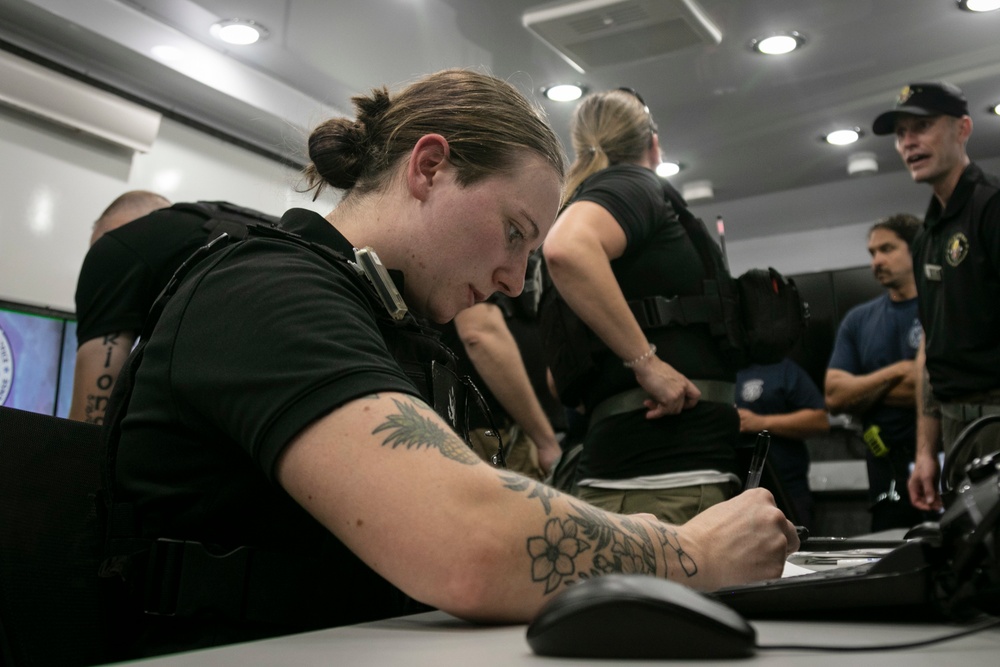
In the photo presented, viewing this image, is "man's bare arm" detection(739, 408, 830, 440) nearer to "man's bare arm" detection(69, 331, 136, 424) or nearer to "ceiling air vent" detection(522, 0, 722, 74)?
"ceiling air vent" detection(522, 0, 722, 74)

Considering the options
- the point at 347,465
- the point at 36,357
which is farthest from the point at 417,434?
the point at 36,357

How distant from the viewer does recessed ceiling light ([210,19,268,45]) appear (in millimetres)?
4035

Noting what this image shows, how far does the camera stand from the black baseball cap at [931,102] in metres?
3.05

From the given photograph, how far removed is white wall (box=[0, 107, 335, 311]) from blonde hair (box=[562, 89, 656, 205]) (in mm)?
1651

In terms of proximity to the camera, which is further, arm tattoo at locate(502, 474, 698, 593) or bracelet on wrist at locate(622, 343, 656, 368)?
bracelet on wrist at locate(622, 343, 656, 368)

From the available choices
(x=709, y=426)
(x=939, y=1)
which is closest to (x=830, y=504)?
(x=939, y=1)

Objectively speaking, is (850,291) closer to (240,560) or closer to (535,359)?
(535,359)

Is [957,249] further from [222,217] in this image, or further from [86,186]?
[86,186]

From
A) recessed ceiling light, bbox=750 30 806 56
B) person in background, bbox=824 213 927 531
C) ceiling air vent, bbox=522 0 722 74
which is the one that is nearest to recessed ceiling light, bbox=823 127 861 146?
person in background, bbox=824 213 927 531

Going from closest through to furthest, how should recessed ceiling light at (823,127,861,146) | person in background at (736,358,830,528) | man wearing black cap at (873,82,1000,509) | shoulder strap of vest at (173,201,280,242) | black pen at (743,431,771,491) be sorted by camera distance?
black pen at (743,431,771,491) < shoulder strap of vest at (173,201,280,242) < man wearing black cap at (873,82,1000,509) < person in background at (736,358,830,528) < recessed ceiling light at (823,127,861,146)

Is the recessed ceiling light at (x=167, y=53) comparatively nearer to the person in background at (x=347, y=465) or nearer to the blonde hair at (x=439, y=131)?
the blonde hair at (x=439, y=131)

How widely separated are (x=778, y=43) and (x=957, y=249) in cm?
179

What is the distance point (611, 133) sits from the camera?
2.16 metres

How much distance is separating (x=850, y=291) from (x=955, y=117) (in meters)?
3.27
